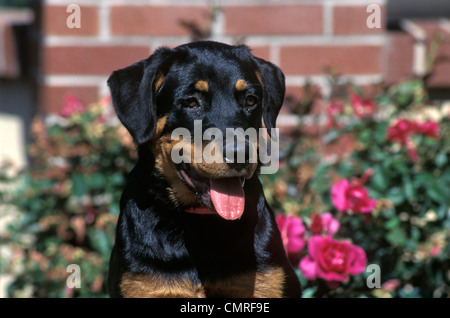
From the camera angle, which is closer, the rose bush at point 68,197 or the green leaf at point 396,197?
the green leaf at point 396,197

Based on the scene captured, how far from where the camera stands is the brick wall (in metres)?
3.71

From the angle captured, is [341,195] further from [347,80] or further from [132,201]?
[347,80]

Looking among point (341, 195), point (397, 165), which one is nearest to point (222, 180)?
point (341, 195)

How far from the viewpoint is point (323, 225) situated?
2.59m

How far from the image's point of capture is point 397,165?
9.77 feet

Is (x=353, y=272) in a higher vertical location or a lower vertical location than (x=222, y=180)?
lower

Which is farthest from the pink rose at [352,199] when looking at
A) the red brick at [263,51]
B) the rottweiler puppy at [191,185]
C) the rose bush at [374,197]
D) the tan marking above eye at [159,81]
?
the red brick at [263,51]

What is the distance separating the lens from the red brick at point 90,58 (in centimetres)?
373

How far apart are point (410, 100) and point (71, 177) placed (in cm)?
167

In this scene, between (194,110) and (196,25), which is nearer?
(194,110)

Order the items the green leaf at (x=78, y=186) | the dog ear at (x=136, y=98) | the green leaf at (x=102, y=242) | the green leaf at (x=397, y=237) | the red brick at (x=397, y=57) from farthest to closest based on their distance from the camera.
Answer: the red brick at (x=397, y=57) < the green leaf at (x=78, y=186) < the green leaf at (x=102, y=242) < the green leaf at (x=397, y=237) < the dog ear at (x=136, y=98)

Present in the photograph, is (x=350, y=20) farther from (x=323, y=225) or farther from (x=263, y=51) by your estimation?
(x=323, y=225)

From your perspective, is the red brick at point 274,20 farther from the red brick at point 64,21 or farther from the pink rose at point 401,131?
the pink rose at point 401,131

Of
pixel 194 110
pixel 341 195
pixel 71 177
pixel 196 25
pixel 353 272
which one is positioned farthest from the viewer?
pixel 196 25
